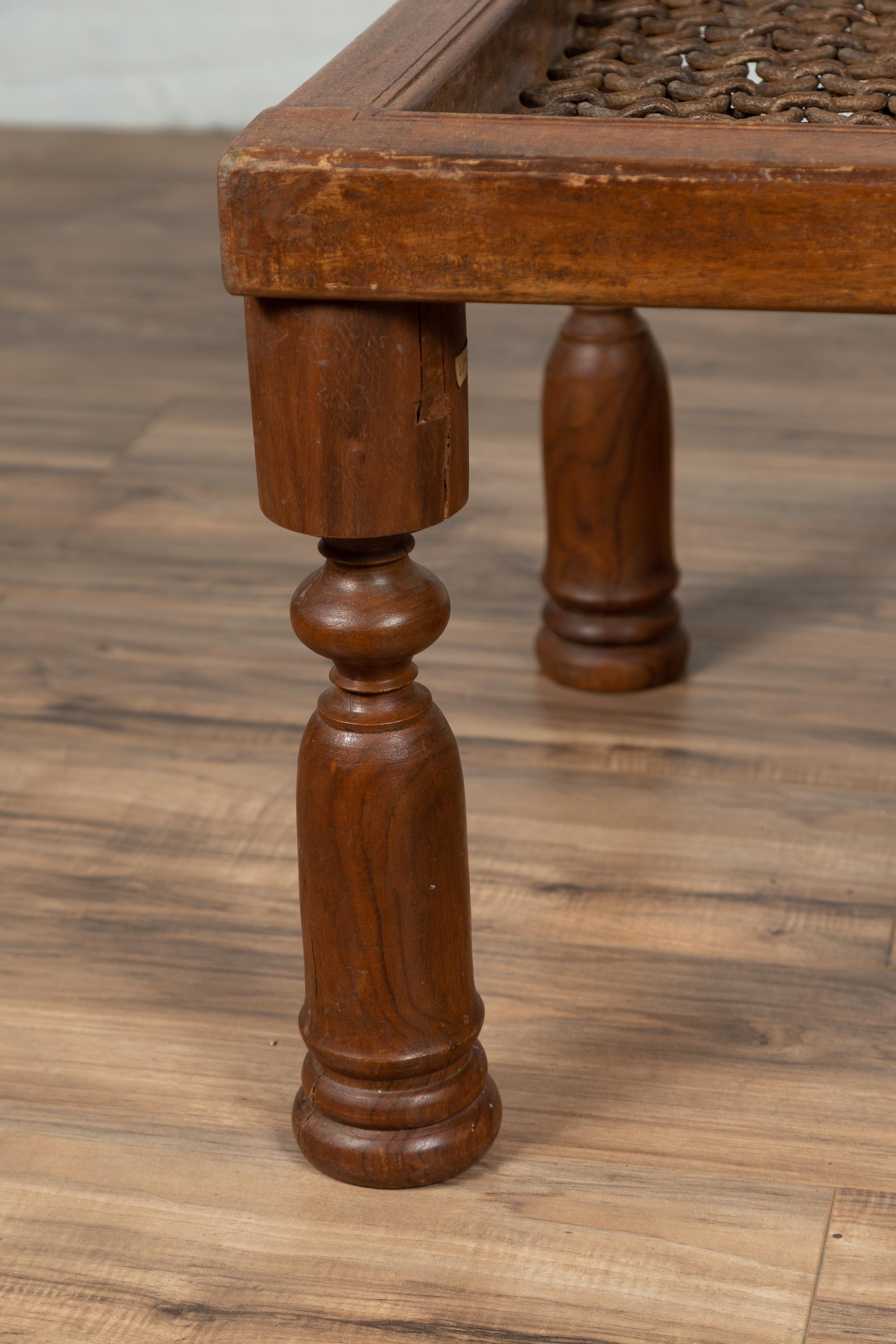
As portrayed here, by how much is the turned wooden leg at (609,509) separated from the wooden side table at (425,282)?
12.3 inches

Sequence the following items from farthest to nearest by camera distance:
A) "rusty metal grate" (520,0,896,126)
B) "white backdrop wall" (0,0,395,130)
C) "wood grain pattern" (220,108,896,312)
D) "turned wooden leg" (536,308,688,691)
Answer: "white backdrop wall" (0,0,395,130) → "turned wooden leg" (536,308,688,691) → "rusty metal grate" (520,0,896,126) → "wood grain pattern" (220,108,896,312)

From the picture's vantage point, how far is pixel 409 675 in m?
0.78

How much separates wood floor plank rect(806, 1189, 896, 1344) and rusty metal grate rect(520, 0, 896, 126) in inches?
19.2

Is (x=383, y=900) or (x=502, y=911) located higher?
(x=383, y=900)

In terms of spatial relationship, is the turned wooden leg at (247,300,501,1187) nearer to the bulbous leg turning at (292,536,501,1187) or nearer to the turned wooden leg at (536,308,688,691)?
the bulbous leg turning at (292,536,501,1187)

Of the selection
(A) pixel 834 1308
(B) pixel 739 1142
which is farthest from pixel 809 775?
(A) pixel 834 1308

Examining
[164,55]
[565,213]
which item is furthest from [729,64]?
[164,55]

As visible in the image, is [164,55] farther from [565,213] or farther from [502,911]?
[565,213]

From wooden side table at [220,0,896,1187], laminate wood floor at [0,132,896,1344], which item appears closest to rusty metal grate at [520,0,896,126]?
wooden side table at [220,0,896,1187]

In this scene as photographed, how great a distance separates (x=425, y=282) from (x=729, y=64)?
0.82 feet

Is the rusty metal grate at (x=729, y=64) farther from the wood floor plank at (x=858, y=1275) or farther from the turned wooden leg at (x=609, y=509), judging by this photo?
the wood floor plank at (x=858, y=1275)

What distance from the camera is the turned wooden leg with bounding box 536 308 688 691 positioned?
124cm

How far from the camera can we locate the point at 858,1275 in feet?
2.59

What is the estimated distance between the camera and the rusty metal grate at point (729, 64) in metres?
0.76
